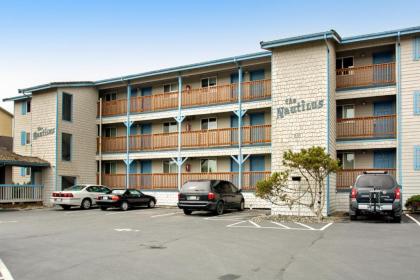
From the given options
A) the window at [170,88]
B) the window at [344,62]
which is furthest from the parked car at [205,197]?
the window at [170,88]

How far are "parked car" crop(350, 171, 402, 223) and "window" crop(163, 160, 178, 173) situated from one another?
14287 millimetres

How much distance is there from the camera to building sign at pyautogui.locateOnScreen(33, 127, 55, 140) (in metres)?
29.3

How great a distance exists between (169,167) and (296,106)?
1124cm

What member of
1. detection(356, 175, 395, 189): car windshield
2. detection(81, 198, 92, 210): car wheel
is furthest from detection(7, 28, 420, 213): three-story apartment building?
detection(81, 198, 92, 210): car wheel

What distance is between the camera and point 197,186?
20812 mm

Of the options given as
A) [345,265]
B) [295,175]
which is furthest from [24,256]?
[295,175]

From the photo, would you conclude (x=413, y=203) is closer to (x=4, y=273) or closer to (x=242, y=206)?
(x=242, y=206)

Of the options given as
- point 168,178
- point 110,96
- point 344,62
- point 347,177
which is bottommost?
point 168,178

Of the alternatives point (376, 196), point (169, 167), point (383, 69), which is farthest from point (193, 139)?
point (376, 196)

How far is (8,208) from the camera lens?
26.8m

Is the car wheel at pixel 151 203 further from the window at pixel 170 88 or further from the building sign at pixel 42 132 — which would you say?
the building sign at pixel 42 132

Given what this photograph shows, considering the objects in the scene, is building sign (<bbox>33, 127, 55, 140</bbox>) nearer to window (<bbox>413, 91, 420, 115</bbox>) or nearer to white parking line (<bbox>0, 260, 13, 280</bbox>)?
window (<bbox>413, 91, 420, 115</bbox>)

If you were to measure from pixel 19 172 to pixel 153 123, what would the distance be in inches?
433

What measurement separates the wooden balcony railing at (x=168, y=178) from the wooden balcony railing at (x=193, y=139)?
1685 mm
